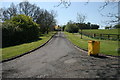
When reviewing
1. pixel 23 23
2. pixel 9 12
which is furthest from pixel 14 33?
pixel 9 12

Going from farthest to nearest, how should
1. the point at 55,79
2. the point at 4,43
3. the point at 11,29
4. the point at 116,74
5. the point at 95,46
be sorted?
the point at 11,29 < the point at 4,43 < the point at 95,46 < the point at 116,74 < the point at 55,79

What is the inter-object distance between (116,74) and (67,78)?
7.72 feet

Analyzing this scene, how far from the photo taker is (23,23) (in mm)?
27094

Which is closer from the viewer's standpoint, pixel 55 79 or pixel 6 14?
pixel 55 79

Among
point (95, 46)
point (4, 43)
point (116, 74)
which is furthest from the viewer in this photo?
point (4, 43)

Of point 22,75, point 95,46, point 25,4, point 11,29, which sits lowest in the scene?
point 22,75

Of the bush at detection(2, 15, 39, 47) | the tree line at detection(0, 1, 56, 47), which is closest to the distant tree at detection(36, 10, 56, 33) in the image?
the tree line at detection(0, 1, 56, 47)

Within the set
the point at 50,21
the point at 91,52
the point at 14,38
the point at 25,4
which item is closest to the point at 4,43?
the point at 14,38

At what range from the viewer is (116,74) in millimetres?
6199

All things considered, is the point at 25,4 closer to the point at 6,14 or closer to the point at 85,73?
the point at 6,14

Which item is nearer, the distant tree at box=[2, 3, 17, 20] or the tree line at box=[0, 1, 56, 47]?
the tree line at box=[0, 1, 56, 47]

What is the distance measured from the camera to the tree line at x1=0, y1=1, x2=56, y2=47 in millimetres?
21362

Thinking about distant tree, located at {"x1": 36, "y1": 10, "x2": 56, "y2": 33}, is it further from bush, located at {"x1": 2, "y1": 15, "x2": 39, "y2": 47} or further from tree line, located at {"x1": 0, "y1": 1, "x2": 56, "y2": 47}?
bush, located at {"x1": 2, "y1": 15, "x2": 39, "y2": 47}

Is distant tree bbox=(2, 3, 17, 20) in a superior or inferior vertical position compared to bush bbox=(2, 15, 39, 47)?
superior
